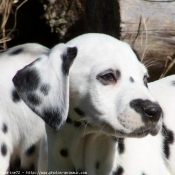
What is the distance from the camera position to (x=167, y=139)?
5.23m

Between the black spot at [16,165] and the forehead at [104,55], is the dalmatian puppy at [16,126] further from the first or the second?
the forehead at [104,55]

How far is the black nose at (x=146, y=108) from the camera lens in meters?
4.34

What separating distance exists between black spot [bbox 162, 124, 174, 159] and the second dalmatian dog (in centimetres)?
1

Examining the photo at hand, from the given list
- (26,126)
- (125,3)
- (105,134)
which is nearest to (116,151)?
(105,134)

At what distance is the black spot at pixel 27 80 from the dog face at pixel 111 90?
26 centimetres

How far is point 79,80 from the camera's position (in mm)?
→ 4672

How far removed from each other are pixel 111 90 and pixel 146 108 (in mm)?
308

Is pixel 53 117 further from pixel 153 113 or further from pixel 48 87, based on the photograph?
pixel 153 113

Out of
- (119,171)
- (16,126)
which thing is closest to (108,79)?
(119,171)

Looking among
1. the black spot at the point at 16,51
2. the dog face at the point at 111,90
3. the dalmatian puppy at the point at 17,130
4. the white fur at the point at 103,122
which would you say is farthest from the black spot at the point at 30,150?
the dog face at the point at 111,90

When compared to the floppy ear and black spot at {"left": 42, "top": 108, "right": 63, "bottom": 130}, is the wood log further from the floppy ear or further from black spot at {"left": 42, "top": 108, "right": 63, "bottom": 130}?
black spot at {"left": 42, "top": 108, "right": 63, "bottom": 130}

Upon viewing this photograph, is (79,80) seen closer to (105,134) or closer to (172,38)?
(105,134)

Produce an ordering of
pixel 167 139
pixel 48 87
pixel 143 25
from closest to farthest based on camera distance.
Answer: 1. pixel 48 87
2. pixel 167 139
3. pixel 143 25

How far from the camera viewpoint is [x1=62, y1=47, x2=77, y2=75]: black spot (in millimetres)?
4621
